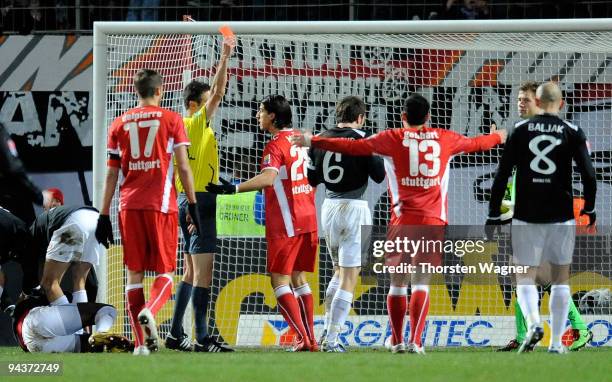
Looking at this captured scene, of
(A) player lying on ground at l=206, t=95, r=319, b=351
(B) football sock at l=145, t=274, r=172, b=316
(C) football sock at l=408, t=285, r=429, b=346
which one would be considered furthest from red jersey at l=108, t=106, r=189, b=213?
(C) football sock at l=408, t=285, r=429, b=346

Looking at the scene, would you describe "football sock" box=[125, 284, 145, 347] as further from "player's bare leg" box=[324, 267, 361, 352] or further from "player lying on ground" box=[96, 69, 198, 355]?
"player's bare leg" box=[324, 267, 361, 352]

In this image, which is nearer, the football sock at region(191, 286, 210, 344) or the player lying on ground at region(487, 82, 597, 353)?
the player lying on ground at region(487, 82, 597, 353)

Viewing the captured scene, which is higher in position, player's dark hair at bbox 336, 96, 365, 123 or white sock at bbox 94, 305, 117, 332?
player's dark hair at bbox 336, 96, 365, 123

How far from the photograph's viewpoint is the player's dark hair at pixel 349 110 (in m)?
9.65

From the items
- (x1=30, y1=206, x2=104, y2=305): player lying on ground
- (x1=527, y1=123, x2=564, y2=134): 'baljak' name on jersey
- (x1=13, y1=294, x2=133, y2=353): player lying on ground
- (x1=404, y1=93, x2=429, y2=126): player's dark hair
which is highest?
(x1=404, y1=93, x2=429, y2=126): player's dark hair

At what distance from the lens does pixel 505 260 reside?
39.8 ft

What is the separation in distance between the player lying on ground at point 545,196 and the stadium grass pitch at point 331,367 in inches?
15.8

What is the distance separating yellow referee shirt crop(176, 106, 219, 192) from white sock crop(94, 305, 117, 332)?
3.77 ft

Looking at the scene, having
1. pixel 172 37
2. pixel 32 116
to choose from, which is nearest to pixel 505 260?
pixel 172 37

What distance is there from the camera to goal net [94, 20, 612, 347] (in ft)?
38.3

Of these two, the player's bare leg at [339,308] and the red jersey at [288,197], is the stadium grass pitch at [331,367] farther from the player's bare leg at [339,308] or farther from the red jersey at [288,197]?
the red jersey at [288,197]

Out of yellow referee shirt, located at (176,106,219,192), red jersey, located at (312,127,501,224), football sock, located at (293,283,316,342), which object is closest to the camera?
red jersey, located at (312,127,501,224)

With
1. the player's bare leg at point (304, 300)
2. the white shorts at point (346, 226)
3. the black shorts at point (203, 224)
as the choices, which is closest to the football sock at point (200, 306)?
the black shorts at point (203, 224)

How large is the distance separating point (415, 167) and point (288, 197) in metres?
1.19
